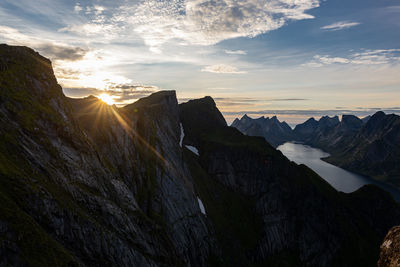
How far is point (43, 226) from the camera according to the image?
2438 cm

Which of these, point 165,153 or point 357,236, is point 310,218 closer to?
point 357,236

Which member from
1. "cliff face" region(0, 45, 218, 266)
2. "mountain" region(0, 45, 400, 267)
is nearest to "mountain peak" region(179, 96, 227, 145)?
"mountain" region(0, 45, 400, 267)

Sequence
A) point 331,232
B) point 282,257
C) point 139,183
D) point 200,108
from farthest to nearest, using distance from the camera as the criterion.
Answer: point 200,108
point 331,232
point 282,257
point 139,183

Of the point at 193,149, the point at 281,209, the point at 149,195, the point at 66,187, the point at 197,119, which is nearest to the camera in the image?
the point at 66,187

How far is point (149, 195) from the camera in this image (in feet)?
207

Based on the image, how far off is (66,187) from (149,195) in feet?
111

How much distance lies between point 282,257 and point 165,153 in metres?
78.2

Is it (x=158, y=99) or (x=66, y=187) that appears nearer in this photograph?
(x=66, y=187)

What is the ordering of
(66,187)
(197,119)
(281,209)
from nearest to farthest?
(66,187) → (281,209) → (197,119)

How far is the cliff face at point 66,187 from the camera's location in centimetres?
2222

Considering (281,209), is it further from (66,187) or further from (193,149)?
(66,187)

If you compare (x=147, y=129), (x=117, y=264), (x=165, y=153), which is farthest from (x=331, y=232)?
(x=117, y=264)

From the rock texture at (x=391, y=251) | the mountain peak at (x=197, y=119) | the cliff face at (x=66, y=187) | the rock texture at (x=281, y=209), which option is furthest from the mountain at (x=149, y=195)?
the rock texture at (x=391, y=251)

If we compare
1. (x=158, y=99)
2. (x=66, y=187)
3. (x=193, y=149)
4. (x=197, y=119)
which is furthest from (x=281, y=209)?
(x=66, y=187)
